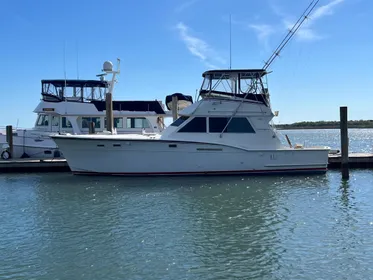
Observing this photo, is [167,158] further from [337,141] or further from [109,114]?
[337,141]

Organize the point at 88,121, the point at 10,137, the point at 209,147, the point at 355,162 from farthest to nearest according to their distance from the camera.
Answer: the point at 88,121, the point at 10,137, the point at 355,162, the point at 209,147

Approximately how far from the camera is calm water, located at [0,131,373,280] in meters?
6.60

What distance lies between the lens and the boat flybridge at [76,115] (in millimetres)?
20156

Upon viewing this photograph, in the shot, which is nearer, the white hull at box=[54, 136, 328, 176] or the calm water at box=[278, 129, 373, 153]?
the white hull at box=[54, 136, 328, 176]

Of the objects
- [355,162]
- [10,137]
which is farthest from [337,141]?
[10,137]

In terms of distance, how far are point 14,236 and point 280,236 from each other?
18.2 ft

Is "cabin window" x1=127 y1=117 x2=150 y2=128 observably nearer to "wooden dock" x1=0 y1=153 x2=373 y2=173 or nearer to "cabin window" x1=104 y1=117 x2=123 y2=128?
"cabin window" x1=104 y1=117 x2=123 y2=128

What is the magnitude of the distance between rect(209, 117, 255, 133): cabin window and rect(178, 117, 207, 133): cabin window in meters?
0.28

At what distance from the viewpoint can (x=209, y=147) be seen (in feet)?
50.9

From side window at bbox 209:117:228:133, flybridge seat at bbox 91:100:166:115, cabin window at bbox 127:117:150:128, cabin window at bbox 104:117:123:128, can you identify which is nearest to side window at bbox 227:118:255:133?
side window at bbox 209:117:228:133

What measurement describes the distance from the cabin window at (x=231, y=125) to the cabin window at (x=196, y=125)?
28 centimetres

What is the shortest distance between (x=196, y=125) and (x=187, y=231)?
750 cm

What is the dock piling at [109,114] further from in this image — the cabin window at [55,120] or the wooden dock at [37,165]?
the cabin window at [55,120]

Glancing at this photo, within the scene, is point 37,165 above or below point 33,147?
below
